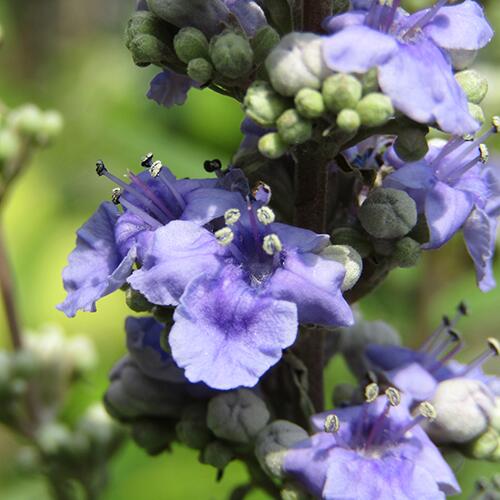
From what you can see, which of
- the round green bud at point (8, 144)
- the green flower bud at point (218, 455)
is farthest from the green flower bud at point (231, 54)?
the round green bud at point (8, 144)

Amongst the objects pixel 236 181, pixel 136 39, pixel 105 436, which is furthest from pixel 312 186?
pixel 105 436

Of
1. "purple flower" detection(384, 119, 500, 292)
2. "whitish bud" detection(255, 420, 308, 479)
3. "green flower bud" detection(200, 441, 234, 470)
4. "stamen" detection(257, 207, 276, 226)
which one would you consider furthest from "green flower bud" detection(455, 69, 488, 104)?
"green flower bud" detection(200, 441, 234, 470)

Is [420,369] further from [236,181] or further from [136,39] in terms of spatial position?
[136,39]

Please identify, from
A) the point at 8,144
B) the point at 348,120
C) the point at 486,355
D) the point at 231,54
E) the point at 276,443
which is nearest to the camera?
the point at 348,120

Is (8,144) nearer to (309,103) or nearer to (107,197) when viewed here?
(309,103)

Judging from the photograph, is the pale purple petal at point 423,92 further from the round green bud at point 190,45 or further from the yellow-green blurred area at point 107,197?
the yellow-green blurred area at point 107,197

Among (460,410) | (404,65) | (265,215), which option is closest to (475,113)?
(404,65)
